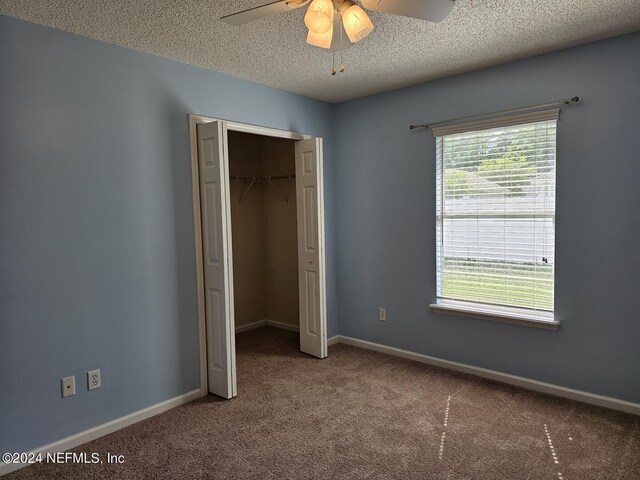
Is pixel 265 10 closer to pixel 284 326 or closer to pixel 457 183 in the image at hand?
pixel 457 183

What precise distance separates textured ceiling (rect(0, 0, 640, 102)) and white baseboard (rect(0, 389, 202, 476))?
242 centimetres

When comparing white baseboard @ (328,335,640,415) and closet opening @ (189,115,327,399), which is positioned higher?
closet opening @ (189,115,327,399)

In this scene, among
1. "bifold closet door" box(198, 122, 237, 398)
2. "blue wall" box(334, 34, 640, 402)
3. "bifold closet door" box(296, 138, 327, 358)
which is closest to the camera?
A: "blue wall" box(334, 34, 640, 402)

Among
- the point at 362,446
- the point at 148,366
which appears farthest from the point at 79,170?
the point at 362,446

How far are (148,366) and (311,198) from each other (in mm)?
1934

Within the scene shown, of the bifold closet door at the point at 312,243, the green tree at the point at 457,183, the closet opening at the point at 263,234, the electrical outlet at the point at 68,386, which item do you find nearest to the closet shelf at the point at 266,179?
the closet opening at the point at 263,234

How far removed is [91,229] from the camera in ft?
8.95

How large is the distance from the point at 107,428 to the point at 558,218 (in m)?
3.36

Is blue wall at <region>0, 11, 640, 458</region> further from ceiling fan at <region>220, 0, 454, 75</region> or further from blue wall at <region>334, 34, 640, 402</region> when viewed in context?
ceiling fan at <region>220, 0, 454, 75</region>

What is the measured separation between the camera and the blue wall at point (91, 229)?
2.43 meters

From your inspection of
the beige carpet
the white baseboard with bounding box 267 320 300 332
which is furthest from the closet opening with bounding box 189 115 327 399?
the beige carpet

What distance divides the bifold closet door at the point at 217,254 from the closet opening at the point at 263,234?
1665 mm

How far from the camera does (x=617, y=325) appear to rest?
9.64 ft

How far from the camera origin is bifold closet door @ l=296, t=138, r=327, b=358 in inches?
156
